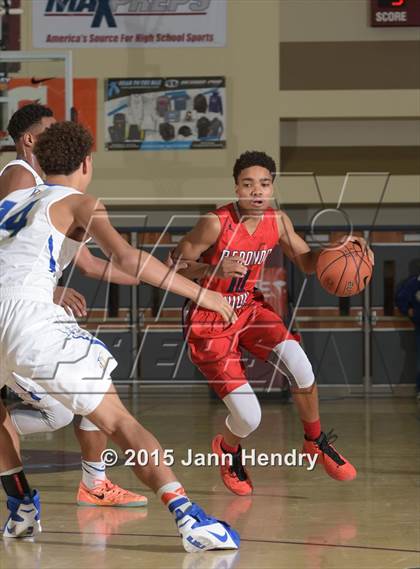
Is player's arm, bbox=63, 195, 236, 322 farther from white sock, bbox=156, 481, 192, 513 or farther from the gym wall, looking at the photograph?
the gym wall

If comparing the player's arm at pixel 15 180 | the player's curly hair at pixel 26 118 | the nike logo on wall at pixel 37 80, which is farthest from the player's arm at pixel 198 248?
the nike logo on wall at pixel 37 80

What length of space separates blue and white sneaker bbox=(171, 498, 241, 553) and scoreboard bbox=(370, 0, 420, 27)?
8064mm

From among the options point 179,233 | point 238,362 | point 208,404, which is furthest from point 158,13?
point 238,362

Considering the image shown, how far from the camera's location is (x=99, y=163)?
11.3 m

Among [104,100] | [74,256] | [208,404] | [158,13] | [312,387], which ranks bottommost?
[208,404]

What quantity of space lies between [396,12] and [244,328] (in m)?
6.59

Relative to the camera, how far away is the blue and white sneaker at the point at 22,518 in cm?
442

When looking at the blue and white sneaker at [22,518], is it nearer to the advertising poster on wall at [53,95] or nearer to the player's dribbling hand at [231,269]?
the player's dribbling hand at [231,269]

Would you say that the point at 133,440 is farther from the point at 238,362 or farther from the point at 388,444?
the point at 388,444

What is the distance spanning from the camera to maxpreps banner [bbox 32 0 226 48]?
439 inches

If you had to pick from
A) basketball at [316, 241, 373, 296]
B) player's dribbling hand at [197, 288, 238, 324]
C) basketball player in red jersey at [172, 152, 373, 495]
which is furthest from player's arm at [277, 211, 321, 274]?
player's dribbling hand at [197, 288, 238, 324]

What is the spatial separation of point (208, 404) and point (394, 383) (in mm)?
2033

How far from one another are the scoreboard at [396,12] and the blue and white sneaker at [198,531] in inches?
317

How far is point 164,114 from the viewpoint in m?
11.2
